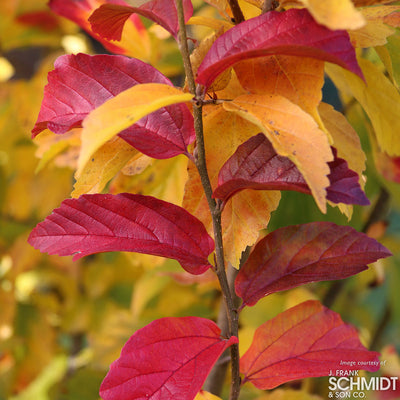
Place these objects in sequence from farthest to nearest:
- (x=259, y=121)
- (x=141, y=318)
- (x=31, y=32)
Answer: (x=31, y=32) < (x=141, y=318) < (x=259, y=121)

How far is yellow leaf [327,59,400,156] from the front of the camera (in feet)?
1.14

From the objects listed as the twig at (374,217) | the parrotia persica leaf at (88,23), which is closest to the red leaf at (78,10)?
the parrotia persica leaf at (88,23)

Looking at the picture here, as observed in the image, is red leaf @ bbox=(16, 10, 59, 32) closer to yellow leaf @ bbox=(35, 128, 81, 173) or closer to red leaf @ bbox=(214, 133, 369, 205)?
yellow leaf @ bbox=(35, 128, 81, 173)

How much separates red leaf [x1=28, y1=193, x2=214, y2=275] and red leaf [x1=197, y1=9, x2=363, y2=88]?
9cm

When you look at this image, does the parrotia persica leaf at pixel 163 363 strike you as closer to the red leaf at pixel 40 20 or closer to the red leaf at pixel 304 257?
the red leaf at pixel 304 257

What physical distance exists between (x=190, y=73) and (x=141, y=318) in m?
0.57

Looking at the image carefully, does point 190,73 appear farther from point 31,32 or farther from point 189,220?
point 31,32

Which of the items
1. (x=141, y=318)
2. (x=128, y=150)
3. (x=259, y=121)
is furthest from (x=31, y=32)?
(x=259, y=121)

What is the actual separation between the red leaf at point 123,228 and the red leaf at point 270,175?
0.03m

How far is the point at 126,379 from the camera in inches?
11.1

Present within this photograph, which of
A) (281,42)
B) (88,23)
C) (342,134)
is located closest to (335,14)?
(281,42)

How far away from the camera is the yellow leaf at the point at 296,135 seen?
236mm

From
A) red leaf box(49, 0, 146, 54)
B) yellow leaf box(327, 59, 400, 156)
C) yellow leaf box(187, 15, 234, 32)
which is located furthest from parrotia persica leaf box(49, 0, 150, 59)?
yellow leaf box(327, 59, 400, 156)

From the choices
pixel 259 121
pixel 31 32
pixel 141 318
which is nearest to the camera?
pixel 259 121
